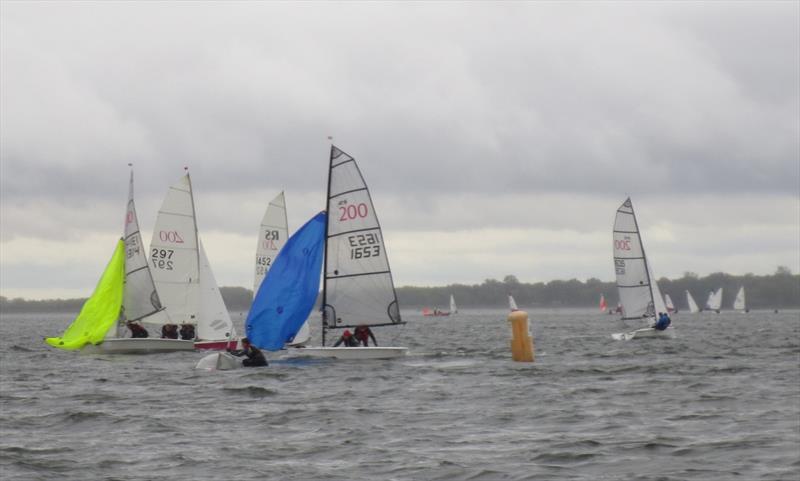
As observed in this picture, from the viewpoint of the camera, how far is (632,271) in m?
66.1

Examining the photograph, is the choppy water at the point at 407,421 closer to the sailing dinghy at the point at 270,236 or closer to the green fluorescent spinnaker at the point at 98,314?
the green fluorescent spinnaker at the point at 98,314

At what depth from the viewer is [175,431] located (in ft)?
70.9

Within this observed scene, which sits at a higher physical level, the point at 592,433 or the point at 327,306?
the point at 327,306

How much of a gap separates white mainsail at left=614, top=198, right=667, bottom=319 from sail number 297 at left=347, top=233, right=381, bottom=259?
29291 mm

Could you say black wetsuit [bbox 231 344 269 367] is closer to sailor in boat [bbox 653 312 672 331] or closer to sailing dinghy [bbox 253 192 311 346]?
sailing dinghy [bbox 253 192 311 346]

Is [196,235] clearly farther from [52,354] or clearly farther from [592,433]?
[592,433]

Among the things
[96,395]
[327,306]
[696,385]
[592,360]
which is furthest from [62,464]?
[592,360]

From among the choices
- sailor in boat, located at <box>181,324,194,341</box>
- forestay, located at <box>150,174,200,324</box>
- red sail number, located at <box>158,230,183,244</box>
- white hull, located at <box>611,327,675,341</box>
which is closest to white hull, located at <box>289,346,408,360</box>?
sailor in boat, located at <box>181,324,194,341</box>

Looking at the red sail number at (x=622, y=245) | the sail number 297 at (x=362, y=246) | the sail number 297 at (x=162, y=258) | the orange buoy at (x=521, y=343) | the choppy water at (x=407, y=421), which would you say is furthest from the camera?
the red sail number at (x=622, y=245)

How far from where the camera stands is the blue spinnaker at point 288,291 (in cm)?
3806

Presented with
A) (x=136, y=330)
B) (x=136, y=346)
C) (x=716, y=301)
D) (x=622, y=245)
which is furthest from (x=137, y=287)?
(x=716, y=301)

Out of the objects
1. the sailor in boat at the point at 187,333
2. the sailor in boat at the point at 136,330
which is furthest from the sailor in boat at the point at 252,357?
the sailor in boat at the point at 187,333

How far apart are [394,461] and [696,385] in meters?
14.0

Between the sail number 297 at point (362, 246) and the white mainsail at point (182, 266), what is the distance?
1192 centimetres
